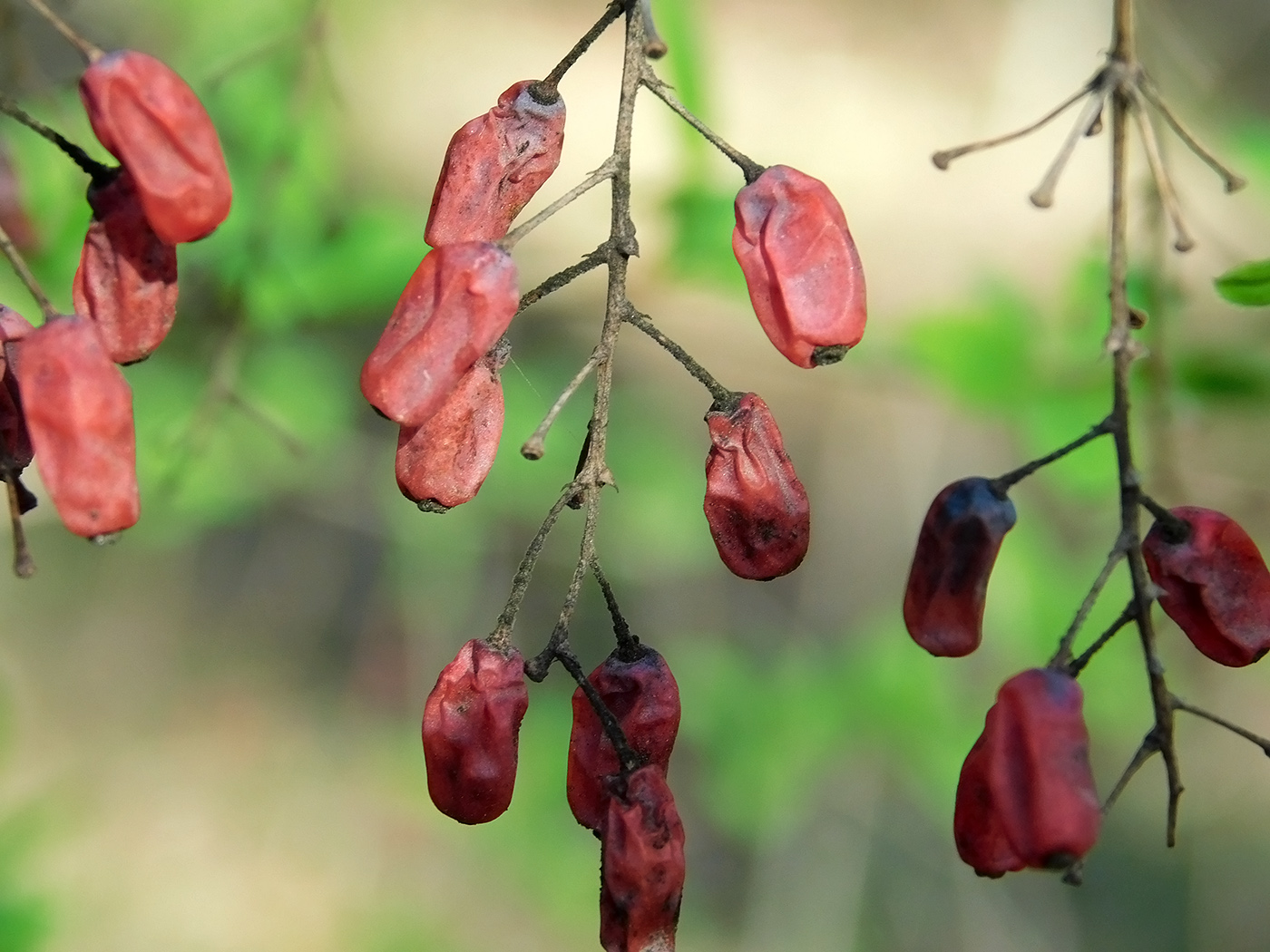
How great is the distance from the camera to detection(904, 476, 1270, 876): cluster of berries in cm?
106

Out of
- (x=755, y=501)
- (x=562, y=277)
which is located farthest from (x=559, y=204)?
(x=755, y=501)

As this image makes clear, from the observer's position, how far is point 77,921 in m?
3.38

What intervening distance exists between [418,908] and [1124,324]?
302 centimetres

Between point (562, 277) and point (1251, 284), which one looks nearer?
point (562, 277)

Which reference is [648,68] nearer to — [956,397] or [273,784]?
[956,397]

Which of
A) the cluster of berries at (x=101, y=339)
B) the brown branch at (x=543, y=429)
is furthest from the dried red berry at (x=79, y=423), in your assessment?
the brown branch at (x=543, y=429)

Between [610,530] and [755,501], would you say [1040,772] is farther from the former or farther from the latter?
[610,530]

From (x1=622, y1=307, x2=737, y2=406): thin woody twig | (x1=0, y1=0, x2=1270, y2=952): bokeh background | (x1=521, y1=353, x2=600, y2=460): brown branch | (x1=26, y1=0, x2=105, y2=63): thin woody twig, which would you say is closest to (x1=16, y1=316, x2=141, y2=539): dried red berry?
(x1=26, y1=0, x2=105, y2=63): thin woody twig

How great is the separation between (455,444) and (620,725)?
0.33 m

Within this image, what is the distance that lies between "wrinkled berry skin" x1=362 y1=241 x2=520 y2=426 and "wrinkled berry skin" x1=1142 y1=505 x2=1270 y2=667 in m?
0.72

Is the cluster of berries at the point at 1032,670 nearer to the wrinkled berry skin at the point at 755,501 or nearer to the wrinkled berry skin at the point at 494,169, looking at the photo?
the wrinkled berry skin at the point at 755,501

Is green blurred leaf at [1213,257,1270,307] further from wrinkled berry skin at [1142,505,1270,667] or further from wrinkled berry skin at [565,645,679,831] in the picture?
wrinkled berry skin at [565,645,679,831]

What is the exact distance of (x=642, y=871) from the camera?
117cm

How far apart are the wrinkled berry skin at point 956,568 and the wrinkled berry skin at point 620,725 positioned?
0.26m
